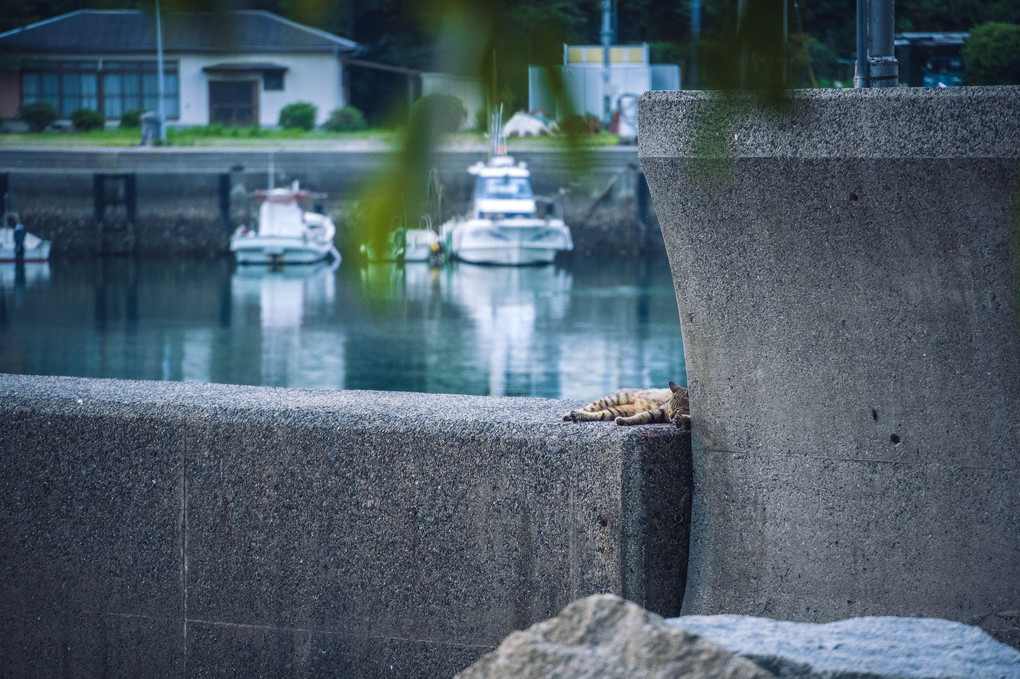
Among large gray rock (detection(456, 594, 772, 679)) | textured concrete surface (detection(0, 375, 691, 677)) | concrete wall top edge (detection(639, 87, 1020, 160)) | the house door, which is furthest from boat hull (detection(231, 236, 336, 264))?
the house door

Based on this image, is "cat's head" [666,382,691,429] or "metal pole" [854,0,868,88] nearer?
"metal pole" [854,0,868,88]

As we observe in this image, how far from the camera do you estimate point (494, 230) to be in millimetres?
35969

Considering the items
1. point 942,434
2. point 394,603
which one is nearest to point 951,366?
point 942,434

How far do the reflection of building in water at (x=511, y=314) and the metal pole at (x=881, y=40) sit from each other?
1668 centimetres

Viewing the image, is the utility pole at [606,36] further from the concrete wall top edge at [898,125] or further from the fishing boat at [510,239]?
the fishing boat at [510,239]

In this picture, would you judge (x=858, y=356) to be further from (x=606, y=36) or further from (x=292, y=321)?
(x=292, y=321)

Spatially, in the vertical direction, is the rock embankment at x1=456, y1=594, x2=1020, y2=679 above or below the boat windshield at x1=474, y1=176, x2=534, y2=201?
below

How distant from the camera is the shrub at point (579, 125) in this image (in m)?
1.36

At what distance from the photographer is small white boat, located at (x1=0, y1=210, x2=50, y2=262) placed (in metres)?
40.6

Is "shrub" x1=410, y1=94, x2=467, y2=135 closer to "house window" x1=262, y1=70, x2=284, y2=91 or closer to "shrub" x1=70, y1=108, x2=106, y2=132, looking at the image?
"house window" x1=262, y1=70, x2=284, y2=91

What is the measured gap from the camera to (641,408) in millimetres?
3471

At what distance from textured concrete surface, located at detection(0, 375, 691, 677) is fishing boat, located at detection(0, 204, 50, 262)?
40.3 metres

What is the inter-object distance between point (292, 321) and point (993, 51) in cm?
2736

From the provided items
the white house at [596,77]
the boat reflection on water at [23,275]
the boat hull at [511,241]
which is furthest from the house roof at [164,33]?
the boat reflection on water at [23,275]
